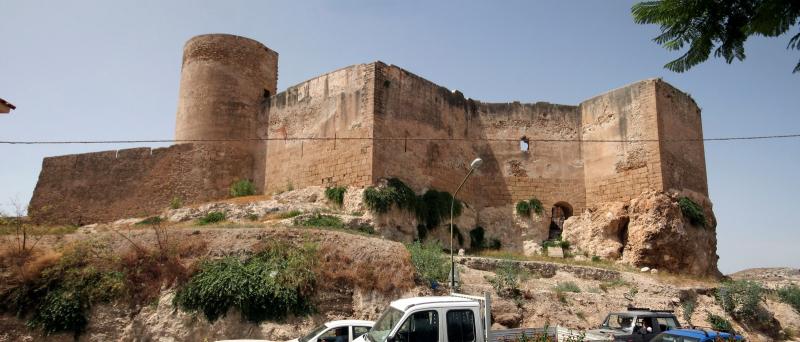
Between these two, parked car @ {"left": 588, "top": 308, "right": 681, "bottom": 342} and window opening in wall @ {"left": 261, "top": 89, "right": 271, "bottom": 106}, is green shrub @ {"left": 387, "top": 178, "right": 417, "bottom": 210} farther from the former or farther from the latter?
parked car @ {"left": 588, "top": 308, "right": 681, "bottom": 342}

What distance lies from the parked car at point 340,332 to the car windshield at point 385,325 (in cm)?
148

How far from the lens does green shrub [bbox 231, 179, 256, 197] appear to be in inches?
905

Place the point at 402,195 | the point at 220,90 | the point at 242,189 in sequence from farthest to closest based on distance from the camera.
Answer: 1. the point at 220,90
2. the point at 242,189
3. the point at 402,195

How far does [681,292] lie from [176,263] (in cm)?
1394

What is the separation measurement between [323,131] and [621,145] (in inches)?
445

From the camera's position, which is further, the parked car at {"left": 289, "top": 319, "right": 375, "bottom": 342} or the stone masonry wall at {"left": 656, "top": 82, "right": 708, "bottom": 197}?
the stone masonry wall at {"left": 656, "top": 82, "right": 708, "bottom": 197}

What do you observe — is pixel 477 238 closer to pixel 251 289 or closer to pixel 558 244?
pixel 558 244

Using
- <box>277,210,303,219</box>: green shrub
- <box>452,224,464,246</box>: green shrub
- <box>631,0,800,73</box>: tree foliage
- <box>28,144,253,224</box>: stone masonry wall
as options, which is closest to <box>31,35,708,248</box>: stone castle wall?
<box>28,144,253,224</box>: stone masonry wall

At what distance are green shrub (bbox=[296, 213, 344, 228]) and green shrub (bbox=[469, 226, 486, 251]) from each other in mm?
6124

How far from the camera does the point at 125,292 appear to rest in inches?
496

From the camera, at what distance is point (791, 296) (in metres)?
18.5

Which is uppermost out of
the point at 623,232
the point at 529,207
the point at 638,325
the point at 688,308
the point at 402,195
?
the point at 402,195

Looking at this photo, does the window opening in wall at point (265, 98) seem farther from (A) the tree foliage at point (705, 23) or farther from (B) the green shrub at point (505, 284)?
(A) the tree foliage at point (705, 23)

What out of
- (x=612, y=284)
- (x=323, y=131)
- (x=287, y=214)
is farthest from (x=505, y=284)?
(x=323, y=131)
